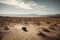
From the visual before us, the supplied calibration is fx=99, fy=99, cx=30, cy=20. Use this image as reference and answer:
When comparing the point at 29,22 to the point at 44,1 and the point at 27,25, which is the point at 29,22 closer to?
the point at 27,25

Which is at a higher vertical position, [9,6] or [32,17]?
[9,6]

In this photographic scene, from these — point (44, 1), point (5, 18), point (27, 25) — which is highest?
point (44, 1)

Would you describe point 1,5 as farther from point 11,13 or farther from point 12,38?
point 12,38

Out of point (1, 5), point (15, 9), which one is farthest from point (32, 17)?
point (1, 5)

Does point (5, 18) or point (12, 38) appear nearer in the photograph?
point (12, 38)

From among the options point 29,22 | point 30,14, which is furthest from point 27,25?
point 30,14

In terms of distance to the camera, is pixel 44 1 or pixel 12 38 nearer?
pixel 12 38
